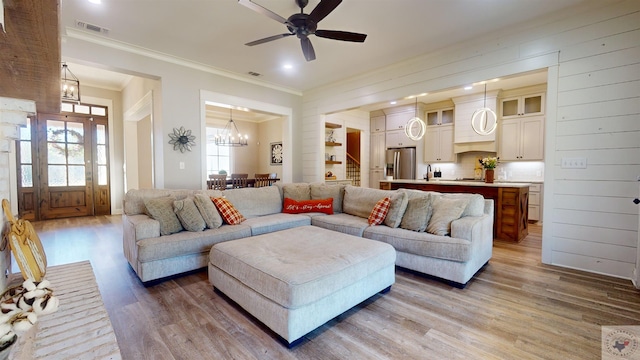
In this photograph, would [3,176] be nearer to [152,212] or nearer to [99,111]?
[152,212]

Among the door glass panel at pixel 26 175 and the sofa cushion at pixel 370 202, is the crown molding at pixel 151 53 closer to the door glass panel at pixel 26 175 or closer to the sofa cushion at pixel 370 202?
the sofa cushion at pixel 370 202

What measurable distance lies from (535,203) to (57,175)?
10190mm

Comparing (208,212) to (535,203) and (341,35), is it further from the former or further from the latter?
(535,203)

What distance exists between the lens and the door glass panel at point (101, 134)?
6.41 metres

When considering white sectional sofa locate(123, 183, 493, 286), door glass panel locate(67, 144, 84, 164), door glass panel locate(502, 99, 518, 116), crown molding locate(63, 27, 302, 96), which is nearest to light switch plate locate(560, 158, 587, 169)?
white sectional sofa locate(123, 183, 493, 286)

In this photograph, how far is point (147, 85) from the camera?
4746 mm

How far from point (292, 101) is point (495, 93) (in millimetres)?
4456

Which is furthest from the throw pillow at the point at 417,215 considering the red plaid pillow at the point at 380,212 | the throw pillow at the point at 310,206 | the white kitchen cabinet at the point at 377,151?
the white kitchen cabinet at the point at 377,151

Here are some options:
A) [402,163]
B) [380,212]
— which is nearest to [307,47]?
[380,212]

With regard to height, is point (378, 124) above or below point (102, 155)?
above

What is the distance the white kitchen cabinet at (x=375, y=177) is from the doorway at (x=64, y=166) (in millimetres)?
6822

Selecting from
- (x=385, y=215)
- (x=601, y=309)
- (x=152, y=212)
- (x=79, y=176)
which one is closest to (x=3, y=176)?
(x=152, y=212)

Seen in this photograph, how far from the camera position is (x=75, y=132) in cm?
616

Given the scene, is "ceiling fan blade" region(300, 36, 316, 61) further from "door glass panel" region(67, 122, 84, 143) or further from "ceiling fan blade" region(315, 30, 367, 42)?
"door glass panel" region(67, 122, 84, 143)
